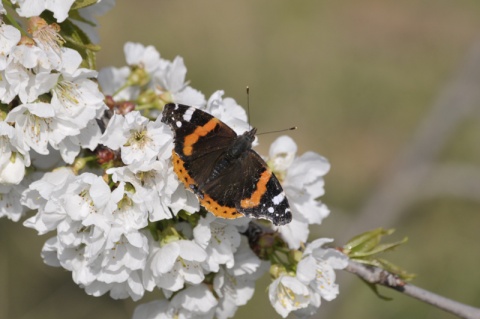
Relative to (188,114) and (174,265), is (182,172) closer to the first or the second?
(188,114)

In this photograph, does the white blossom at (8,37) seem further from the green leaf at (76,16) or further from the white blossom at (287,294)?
the white blossom at (287,294)

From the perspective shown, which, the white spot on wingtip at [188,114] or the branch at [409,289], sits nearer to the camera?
the white spot on wingtip at [188,114]

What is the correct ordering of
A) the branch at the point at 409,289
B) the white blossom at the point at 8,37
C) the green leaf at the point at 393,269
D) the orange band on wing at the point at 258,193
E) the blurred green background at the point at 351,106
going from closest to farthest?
the white blossom at the point at 8,37 → the orange band on wing at the point at 258,193 → the branch at the point at 409,289 → the green leaf at the point at 393,269 → the blurred green background at the point at 351,106

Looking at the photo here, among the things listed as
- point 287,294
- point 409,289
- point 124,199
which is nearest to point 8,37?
point 124,199

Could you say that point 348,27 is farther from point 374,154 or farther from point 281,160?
point 281,160

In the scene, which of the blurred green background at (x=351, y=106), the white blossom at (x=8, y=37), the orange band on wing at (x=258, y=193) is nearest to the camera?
the white blossom at (x=8, y=37)

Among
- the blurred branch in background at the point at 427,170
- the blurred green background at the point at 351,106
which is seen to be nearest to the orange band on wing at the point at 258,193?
the blurred branch in background at the point at 427,170
